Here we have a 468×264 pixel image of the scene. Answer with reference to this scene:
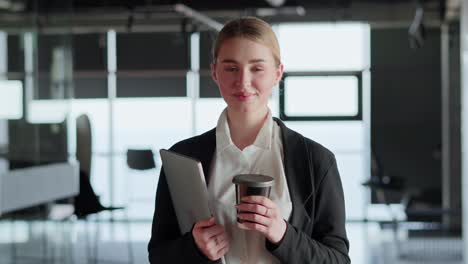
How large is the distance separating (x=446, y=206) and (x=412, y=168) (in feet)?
2.41

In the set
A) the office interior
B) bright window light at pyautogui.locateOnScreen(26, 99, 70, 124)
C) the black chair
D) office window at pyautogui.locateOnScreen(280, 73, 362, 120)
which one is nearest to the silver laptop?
bright window light at pyautogui.locateOnScreen(26, 99, 70, 124)

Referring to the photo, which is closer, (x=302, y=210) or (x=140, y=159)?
(x=302, y=210)

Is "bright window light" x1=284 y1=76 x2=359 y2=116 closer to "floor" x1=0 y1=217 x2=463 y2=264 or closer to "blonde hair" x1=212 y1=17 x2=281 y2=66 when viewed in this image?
"floor" x1=0 y1=217 x2=463 y2=264

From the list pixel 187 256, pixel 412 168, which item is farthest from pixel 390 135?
pixel 187 256

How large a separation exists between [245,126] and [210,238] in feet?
0.71

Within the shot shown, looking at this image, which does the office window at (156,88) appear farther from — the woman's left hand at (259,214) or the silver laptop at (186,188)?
the woman's left hand at (259,214)

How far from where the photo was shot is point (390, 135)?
33.5ft

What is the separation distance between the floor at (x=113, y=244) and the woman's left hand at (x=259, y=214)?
4154 millimetres

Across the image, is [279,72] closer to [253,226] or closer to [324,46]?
[253,226]

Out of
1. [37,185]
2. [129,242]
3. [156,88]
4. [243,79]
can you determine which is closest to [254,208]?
[243,79]

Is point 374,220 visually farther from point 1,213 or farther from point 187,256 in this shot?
point 187,256

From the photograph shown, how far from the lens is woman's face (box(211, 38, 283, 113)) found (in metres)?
1.17

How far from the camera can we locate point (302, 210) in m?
1.18

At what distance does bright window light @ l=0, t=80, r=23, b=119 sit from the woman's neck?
3.41 m
